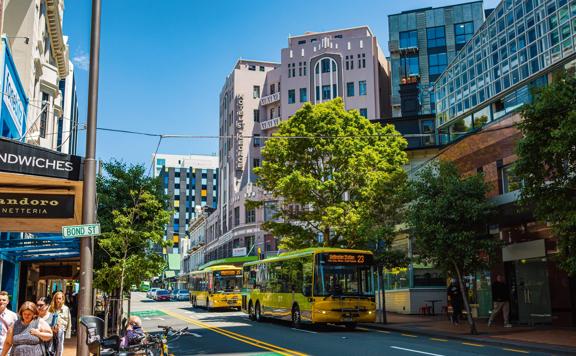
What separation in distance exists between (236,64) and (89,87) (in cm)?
7638

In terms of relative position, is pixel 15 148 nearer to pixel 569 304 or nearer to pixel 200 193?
pixel 569 304

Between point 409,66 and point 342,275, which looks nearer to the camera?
point 342,275

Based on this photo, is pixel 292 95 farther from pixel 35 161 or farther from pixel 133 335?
pixel 35 161

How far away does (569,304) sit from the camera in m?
20.9

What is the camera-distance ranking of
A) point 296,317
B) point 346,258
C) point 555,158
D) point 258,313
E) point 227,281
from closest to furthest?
point 555,158 → point 346,258 → point 296,317 → point 258,313 → point 227,281

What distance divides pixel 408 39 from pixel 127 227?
201 feet

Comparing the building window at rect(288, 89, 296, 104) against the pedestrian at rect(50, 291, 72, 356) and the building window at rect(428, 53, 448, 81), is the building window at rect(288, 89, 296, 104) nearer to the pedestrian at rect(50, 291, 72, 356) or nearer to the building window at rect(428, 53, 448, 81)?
the building window at rect(428, 53, 448, 81)

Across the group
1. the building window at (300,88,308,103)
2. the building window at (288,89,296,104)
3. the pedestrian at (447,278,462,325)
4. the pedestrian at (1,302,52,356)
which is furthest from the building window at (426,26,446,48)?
the pedestrian at (1,302,52,356)

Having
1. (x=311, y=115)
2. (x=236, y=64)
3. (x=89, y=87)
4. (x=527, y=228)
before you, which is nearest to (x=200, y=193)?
(x=236, y=64)

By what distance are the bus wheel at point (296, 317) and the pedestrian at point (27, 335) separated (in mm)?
15763

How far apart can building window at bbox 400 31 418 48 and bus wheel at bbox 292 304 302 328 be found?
55.7 meters

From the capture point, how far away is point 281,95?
70.2 metres

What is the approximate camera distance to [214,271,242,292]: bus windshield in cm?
3921

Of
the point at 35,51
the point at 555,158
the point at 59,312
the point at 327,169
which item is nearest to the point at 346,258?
the point at 327,169
